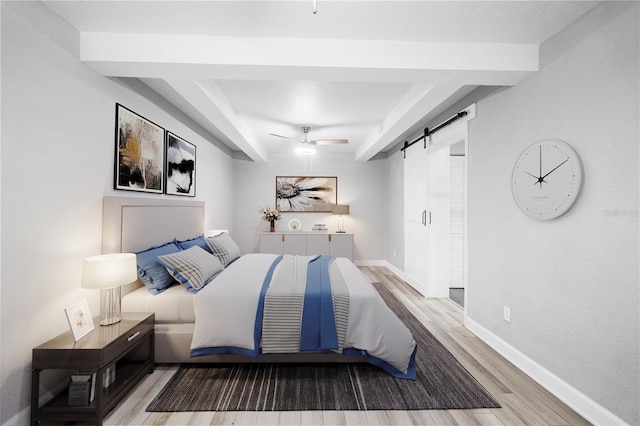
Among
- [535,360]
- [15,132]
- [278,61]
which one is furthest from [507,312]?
[15,132]

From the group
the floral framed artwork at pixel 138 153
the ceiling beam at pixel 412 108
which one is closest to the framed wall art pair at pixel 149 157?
the floral framed artwork at pixel 138 153

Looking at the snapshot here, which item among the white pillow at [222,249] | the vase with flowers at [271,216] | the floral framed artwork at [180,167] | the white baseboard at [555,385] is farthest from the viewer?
the vase with flowers at [271,216]

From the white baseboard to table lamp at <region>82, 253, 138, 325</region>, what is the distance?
3.07m

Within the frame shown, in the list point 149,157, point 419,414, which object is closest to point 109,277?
point 149,157

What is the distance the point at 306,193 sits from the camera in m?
6.15

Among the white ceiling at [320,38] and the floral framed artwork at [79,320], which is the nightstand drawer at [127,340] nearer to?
the floral framed artwork at [79,320]

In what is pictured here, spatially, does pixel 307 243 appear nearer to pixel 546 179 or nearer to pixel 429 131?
pixel 429 131

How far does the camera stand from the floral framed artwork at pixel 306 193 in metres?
Result: 6.13

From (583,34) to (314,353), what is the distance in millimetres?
2911

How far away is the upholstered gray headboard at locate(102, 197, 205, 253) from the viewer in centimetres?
224

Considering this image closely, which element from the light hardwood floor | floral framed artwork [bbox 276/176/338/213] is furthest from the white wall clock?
floral framed artwork [bbox 276/176/338/213]

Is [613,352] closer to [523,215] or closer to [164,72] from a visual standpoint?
[523,215]

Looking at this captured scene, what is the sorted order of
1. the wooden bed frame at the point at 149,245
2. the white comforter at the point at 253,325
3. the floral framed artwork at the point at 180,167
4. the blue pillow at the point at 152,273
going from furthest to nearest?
the floral framed artwork at the point at 180,167 → the blue pillow at the point at 152,273 → the wooden bed frame at the point at 149,245 → the white comforter at the point at 253,325

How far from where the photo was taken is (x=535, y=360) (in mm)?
2139
